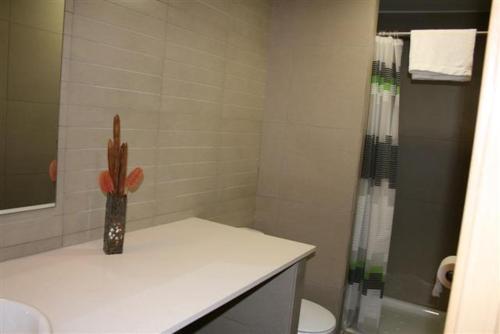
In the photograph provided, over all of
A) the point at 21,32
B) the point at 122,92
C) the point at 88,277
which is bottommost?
the point at 88,277

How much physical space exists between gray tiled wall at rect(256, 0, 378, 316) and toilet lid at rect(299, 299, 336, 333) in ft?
1.17

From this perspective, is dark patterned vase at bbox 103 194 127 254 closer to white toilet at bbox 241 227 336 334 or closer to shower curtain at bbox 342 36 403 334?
white toilet at bbox 241 227 336 334

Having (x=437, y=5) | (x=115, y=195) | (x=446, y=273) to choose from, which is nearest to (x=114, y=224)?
(x=115, y=195)

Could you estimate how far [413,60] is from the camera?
239 cm

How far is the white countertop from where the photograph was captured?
3.43 ft

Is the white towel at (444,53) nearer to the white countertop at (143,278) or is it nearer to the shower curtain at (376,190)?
the shower curtain at (376,190)

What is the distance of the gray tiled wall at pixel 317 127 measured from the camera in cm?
239

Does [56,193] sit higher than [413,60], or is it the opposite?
[413,60]

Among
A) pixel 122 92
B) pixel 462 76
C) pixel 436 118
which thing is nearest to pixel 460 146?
pixel 436 118

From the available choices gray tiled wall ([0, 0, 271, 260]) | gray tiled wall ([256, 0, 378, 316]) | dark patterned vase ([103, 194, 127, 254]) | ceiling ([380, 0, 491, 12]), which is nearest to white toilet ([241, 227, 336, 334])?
gray tiled wall ([256, 0, 378, 316])

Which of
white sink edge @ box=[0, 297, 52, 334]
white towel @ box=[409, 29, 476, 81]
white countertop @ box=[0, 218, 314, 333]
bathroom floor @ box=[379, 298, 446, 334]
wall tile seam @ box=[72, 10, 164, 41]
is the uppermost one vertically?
white towel @ box=[409, 29, 476, 81]

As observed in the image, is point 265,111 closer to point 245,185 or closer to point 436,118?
point 245,185

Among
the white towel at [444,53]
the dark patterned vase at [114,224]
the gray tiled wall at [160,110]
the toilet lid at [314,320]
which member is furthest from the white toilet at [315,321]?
the white towel at [444,53]

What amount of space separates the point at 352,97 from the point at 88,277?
175cm
